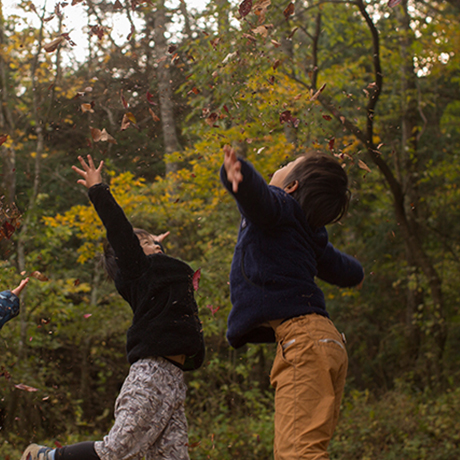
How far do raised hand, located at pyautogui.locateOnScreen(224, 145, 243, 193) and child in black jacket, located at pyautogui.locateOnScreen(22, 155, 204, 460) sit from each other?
83 cm

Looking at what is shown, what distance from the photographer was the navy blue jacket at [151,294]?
245 cm

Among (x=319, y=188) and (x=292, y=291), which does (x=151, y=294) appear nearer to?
(x=292, y=291)

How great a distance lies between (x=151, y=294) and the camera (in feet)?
8.38

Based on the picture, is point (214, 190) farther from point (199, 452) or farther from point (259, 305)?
point (259, 305)

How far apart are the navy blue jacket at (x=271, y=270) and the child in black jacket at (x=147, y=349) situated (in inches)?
19.7

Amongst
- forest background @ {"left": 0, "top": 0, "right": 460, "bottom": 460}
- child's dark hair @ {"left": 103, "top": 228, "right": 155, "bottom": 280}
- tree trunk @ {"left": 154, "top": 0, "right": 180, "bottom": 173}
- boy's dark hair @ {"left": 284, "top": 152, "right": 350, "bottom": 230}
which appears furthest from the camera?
tree trunk @ {"left": 154, "top": 0, "right": 180, "bottom": 173}

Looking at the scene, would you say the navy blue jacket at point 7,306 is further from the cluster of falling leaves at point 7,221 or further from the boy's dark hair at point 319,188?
the boy's dark hair at point 319,188

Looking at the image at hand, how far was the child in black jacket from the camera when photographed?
2.32 meters

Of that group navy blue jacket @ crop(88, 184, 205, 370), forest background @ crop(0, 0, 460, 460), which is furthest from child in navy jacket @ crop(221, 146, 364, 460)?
forest background @ crop(0, 0, 460, 460)

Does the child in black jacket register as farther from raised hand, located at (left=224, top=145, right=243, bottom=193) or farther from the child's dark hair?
raised hand, located at (left=224, top=145, right=243, bottom=193)

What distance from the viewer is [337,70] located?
878 cm

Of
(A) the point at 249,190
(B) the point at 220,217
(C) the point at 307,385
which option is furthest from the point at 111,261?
(B) the point at 220,217

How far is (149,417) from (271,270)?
935mm

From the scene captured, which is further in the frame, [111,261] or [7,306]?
[111,261]
